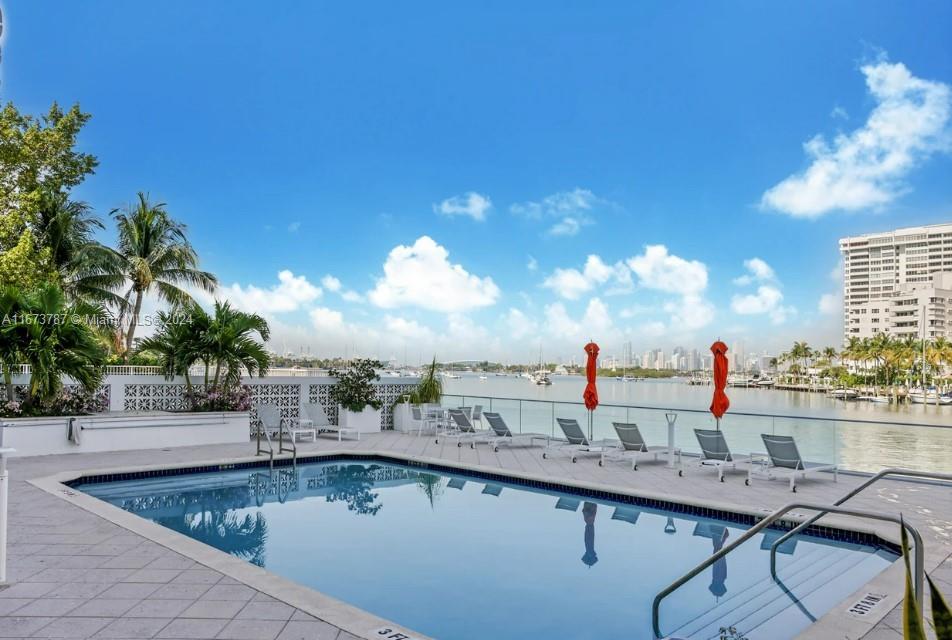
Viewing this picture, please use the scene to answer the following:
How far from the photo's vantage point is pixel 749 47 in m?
35.8

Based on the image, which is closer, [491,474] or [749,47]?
[491,474]

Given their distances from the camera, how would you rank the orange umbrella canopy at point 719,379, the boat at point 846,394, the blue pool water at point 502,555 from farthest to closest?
1. the boat at point 846,394
2. the orange umbrella canopy at point 719,379
3. the blue pool water at point 502,555

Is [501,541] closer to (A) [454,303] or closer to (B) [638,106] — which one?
(B) [638,106]

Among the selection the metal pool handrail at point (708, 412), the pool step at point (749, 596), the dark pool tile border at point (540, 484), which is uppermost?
the metal pool handrail at point (708, 412)

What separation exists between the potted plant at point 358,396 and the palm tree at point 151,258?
39.7 feet

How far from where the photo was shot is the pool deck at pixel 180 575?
4.20 meters

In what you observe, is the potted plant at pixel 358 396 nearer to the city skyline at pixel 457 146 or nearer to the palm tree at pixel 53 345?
the city skyline at pixel 457 146

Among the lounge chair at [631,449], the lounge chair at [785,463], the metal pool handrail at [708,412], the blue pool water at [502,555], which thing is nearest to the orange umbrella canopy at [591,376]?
the metal pool handrail at [708,412]

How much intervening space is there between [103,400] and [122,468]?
11.2 ft

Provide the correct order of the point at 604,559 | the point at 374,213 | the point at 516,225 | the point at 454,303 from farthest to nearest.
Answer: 1. the point at 454,303
2. the point at 516,225
3. the point at 374,213
4. the point at 604,559

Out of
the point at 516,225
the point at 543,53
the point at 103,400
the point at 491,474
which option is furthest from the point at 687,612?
the point at 516,225

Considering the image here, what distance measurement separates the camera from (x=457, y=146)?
35250 millimetres

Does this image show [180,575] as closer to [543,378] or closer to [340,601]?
[340,601]

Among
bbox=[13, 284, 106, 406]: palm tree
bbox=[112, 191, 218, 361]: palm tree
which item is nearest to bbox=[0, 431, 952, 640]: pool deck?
bbox=[13, 284, 106, 406]: palm tree
